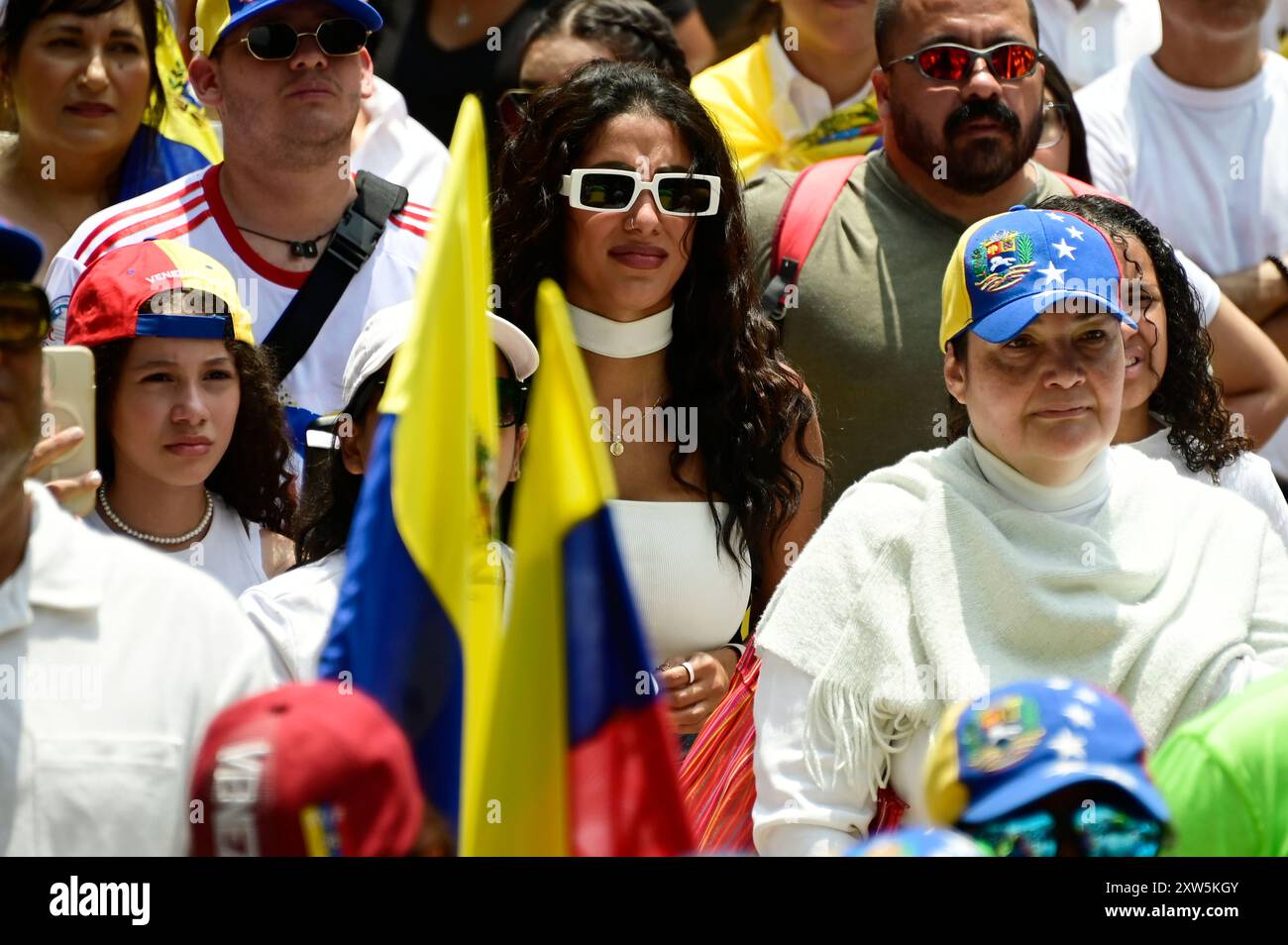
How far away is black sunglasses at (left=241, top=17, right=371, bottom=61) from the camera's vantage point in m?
4.47

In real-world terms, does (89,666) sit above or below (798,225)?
below

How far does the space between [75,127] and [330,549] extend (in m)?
1.70

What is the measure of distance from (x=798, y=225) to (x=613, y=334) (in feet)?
2.19

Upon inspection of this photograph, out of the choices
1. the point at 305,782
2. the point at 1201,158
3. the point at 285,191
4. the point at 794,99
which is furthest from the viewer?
the point at 794,99

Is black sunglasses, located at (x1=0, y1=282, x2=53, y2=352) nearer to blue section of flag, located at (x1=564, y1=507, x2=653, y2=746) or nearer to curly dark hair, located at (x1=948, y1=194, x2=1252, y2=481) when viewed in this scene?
blue section of flag, located at (x1=564, y1=507, x2=653, y2=746)

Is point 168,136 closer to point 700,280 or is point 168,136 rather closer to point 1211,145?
point 700,280

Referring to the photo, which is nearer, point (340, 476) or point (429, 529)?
point (429, 529)

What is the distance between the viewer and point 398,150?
512 cm

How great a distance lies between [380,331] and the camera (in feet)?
11.7

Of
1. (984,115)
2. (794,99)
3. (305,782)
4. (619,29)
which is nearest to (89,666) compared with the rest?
(305,782)

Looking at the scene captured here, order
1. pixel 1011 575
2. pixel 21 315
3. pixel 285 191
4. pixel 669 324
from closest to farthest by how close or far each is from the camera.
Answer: pixel 21 315 → pixel 1011 575 → pixel 669 324 → pixel 285 191
